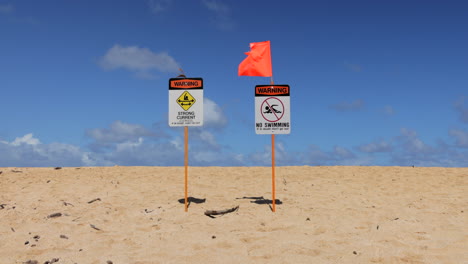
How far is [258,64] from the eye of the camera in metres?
9.61

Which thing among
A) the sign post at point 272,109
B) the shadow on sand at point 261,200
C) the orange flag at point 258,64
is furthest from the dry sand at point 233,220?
the orange flag at point 258,64

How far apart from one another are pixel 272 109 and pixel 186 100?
226cm

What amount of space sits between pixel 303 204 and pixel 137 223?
15.4ft

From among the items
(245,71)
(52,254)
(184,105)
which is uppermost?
(245,71)

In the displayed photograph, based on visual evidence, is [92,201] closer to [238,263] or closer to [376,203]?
[238,263]

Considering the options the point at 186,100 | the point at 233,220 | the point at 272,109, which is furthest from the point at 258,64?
the point at 233,220

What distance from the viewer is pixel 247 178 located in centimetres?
1562

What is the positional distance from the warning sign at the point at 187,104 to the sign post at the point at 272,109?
150 centimetres

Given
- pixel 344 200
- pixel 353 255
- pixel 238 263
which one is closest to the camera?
pixel 238 263

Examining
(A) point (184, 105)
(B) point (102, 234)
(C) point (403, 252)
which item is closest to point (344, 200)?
(C) point (403, 252)

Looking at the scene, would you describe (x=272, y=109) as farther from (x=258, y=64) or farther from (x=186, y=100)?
(x=186, y=100)

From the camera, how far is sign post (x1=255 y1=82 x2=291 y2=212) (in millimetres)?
9430

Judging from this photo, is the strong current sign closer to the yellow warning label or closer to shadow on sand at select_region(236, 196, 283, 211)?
the yellow warning label

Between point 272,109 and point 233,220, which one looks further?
point 272,109
